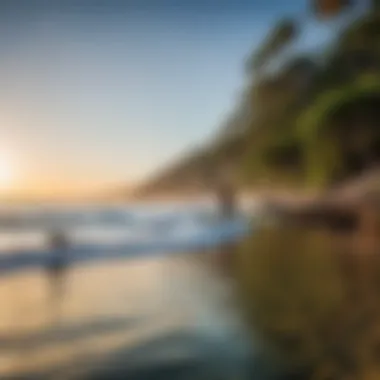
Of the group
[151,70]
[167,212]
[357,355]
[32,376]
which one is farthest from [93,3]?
[357,355]

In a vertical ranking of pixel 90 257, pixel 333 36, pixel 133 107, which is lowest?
pixel 90 257

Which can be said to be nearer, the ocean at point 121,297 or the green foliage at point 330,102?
the ocean at point 121,297

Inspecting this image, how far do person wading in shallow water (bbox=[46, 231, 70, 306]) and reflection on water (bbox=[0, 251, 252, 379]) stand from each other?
1 cm

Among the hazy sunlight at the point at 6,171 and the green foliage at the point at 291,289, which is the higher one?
the hazy sunlight at the point at 6,171

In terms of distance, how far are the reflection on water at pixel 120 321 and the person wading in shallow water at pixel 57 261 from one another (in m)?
0.01

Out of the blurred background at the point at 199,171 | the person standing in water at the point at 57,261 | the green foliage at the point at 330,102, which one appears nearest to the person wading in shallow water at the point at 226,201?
the blurred background at the point at 199,171

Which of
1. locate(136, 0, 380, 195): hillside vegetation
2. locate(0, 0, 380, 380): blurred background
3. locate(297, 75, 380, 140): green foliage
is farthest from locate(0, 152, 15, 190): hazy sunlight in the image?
locate(297, 75, 380, 140): green foliage

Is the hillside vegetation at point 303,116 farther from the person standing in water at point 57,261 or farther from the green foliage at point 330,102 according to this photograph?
the person standing in water at point 57,261

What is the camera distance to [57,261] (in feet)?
4.04

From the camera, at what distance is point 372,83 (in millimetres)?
1287

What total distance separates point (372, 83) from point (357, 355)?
1.67ft

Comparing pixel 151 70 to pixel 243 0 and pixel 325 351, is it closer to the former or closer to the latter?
pixel 243 0

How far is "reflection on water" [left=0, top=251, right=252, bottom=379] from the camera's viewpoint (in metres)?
1.17

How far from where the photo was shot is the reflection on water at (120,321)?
1.17 m
